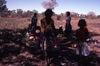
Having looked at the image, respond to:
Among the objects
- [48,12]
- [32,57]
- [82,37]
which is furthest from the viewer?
[32,57]

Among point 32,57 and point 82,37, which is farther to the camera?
point 32,57

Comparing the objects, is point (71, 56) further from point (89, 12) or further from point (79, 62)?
point (89, 12)

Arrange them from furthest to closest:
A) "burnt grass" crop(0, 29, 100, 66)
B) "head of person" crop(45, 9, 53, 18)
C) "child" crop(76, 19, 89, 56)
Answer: "burnt grass" crop(0, 29, 100, 66), "child" crop(76, 19, 89, 56), "head of person" crop(45, 9, 53, 18)

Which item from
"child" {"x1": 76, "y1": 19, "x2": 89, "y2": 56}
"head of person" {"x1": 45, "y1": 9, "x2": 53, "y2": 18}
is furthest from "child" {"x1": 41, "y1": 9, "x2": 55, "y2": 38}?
"child" {"x1": 76, "y1": 19, "x2": 89, "y2": 56}

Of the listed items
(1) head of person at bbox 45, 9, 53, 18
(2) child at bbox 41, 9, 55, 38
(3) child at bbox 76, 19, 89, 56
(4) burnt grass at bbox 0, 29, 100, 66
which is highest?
(1) head of person at bbox 45, 9, 53, 18

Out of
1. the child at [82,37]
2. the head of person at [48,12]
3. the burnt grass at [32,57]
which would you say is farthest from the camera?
the burnt grass at [32,57]

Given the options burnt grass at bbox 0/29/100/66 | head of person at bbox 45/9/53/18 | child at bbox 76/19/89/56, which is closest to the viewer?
head of person at bbox 45/9/53/18

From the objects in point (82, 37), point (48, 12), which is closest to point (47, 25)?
point (48, 12)

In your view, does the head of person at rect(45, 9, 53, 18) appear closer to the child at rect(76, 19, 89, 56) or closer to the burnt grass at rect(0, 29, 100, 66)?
the child at rect(76, 19, 89, 56)

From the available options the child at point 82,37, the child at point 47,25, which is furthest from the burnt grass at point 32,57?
the child at point 47,25

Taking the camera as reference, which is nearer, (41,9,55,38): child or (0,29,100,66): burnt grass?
(41,9,55,38): child

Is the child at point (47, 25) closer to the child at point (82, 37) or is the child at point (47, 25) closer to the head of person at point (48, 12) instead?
the head of person at point (48, 12)

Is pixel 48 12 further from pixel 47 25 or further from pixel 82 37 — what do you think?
pixel 82 37

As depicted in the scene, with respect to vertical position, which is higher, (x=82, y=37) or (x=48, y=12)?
(x=48, y=12)
